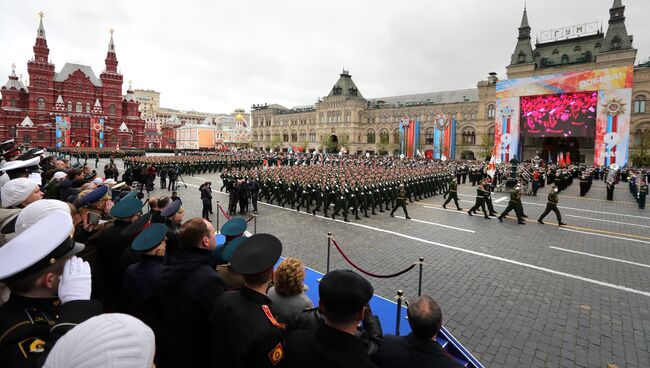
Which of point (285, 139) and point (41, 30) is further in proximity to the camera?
point (285, 139)

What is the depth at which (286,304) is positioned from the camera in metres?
2.80

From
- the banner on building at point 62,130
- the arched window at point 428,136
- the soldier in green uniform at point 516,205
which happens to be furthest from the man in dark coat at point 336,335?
the banner on building at point 62,130

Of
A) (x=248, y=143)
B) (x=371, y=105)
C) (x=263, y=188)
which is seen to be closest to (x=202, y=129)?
(x=248, y=143)

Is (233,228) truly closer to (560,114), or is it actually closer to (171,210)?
(171,210)

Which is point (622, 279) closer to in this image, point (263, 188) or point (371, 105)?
point (263, 188)

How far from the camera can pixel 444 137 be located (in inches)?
2154

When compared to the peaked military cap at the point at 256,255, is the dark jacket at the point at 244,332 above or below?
below

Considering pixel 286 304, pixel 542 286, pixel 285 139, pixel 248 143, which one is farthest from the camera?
pixel 248 143

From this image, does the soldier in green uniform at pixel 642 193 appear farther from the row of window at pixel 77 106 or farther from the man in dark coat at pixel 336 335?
the row of window at pixel 77 106

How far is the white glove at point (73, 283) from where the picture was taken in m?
1.99

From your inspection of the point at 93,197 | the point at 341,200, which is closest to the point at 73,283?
the point at 93,197

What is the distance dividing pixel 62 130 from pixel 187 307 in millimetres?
70609

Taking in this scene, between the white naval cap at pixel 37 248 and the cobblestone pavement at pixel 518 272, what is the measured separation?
17.2 feet

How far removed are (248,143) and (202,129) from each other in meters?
14.2
